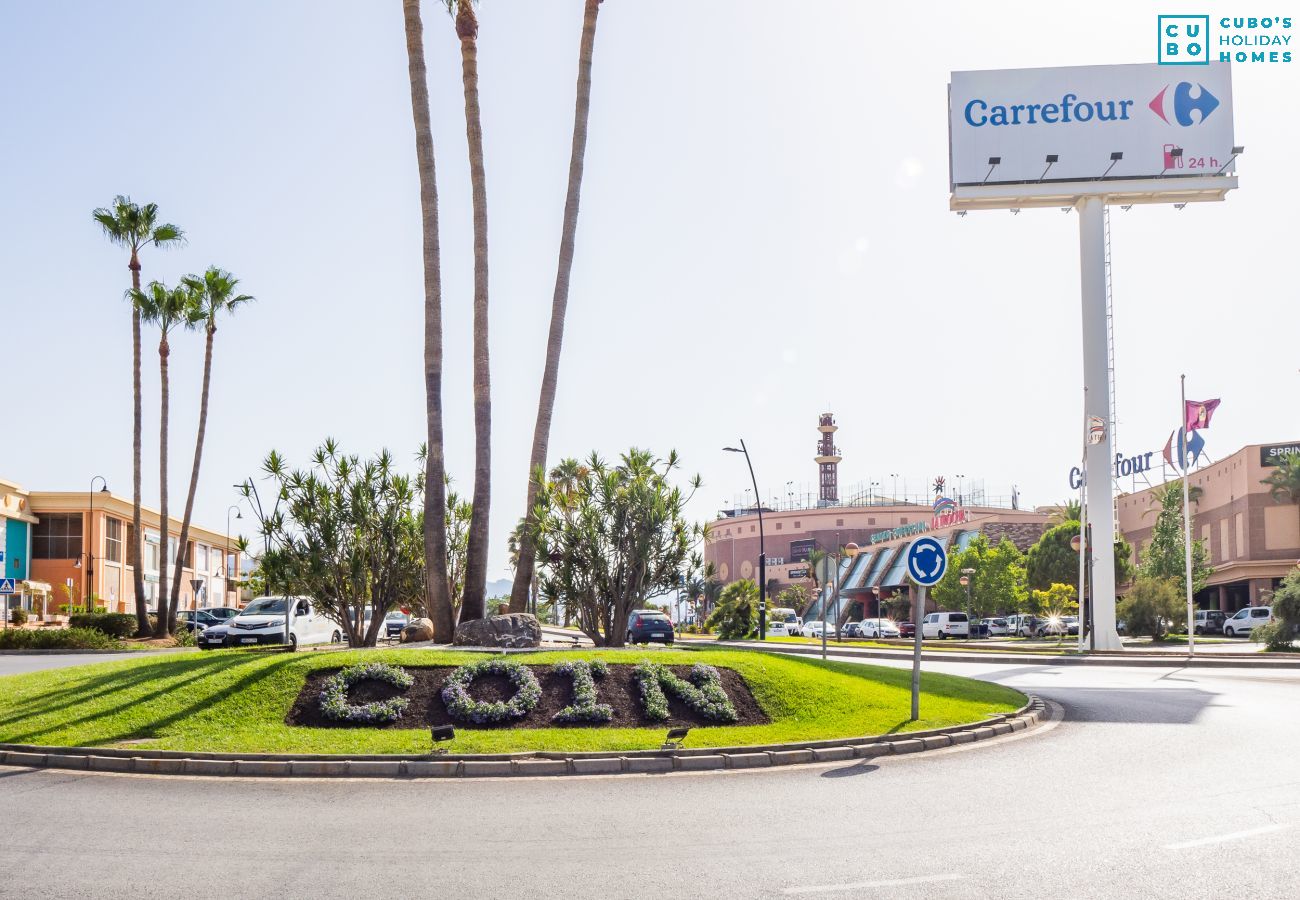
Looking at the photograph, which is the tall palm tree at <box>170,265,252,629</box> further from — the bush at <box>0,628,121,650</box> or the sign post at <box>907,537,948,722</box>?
the sign post at <box>907,537,948,722</box>

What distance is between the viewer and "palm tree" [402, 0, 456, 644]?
22.0 m

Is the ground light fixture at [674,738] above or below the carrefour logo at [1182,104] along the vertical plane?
below

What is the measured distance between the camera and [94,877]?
689 cm

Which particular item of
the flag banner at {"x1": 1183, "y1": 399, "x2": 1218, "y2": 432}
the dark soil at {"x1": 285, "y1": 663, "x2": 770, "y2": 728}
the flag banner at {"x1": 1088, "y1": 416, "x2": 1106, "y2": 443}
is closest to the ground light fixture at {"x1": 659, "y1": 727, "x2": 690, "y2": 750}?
the dark soil at {"x1": 285, "y1": 663, "x2": 770, "y2": 728}

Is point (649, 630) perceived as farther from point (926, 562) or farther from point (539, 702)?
point (926, 562)

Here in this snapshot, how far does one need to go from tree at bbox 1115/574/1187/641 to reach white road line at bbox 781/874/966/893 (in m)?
41.8

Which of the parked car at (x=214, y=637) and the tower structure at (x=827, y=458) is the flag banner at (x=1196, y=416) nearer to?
the parked car at (x=214, y=637)

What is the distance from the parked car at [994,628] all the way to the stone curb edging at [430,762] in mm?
52371

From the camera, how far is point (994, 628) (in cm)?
6188

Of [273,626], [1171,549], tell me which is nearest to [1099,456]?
[273,626]

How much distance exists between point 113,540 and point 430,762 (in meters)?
65.2

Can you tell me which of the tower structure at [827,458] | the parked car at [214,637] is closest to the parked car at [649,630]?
the parked car at [214,637]

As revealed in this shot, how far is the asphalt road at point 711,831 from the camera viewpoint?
22.0 ft

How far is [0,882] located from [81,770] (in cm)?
525
